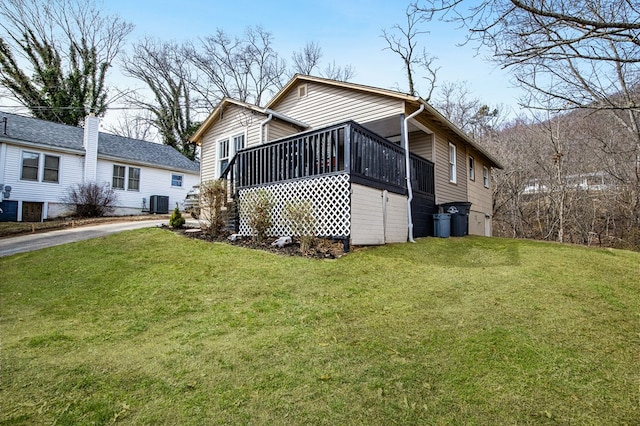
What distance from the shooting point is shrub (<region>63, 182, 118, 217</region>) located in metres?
15.8

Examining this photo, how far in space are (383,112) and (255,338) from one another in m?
8.03

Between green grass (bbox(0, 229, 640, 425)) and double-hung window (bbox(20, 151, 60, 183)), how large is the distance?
12.5 metres

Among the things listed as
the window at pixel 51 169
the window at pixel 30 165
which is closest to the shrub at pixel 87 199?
the window at pixel 51 169

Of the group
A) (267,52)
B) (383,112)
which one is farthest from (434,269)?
(267,52)

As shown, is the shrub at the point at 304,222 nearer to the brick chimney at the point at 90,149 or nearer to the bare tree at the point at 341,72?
the brick chimney at the point at 90,149

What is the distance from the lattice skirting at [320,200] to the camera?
263 inches

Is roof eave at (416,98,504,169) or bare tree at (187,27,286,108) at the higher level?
bare tree at (187,27,286,108)

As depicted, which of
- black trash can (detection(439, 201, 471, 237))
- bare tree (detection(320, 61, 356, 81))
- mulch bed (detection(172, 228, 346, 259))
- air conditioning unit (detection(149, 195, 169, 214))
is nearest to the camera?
mulch bed (detection(172, 228, 346, 259))

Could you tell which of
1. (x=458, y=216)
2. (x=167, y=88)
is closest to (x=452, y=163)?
(x=458, y=216)

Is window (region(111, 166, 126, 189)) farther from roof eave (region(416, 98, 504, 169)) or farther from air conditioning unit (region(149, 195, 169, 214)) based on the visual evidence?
roof eave (region(416, 98, 504, 169))

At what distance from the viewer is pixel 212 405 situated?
2.15m

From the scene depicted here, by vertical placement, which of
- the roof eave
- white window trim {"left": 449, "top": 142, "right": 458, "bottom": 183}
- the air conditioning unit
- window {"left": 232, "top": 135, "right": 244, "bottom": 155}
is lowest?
the air conditioning unit

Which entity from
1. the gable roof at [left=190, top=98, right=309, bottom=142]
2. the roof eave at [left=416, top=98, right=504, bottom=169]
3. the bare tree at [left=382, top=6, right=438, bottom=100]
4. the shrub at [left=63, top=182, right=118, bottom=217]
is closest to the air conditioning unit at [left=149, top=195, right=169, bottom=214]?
the shrub at [left=63, top=182, right=118, bottom=217]

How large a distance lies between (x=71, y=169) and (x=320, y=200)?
15509mm
